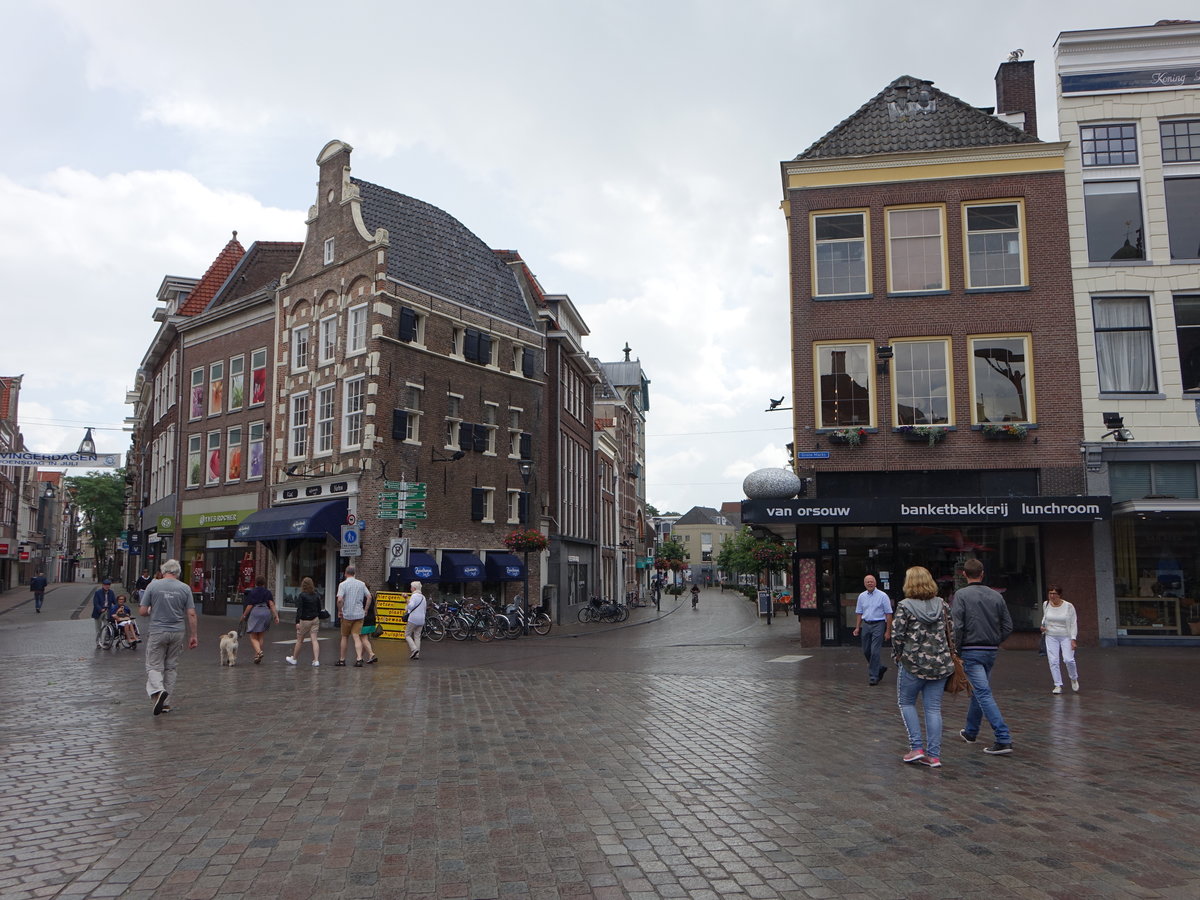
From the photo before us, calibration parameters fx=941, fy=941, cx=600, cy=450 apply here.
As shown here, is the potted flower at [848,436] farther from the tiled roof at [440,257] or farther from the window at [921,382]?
the tiled roof at [440,257]

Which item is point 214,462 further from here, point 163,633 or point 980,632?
point 980,632

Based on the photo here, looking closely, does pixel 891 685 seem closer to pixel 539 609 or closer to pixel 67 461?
pixel 539 609

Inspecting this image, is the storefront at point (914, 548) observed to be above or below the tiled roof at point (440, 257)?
below

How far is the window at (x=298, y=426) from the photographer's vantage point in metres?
31.2

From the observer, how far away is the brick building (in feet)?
68.4

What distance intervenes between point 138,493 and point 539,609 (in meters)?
35.1

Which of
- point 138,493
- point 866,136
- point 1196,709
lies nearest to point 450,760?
point 1196,709

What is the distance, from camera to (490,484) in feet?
107

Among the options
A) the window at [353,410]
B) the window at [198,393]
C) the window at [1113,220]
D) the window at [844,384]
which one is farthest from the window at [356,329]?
the window at [1113,220]

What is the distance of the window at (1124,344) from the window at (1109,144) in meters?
3.24

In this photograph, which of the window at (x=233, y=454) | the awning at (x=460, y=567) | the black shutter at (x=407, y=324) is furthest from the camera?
the window at (x=233, y=454)

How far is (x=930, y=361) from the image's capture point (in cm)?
2170

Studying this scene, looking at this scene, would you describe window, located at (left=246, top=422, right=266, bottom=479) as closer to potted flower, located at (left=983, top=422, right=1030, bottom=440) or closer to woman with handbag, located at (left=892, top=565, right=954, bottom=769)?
potted flower, located at (left=983, top=422, right=1030, bottom=440)

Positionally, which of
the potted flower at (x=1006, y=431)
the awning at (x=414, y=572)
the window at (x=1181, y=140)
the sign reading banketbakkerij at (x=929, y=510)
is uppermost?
the window at (x=1181, y=140)
